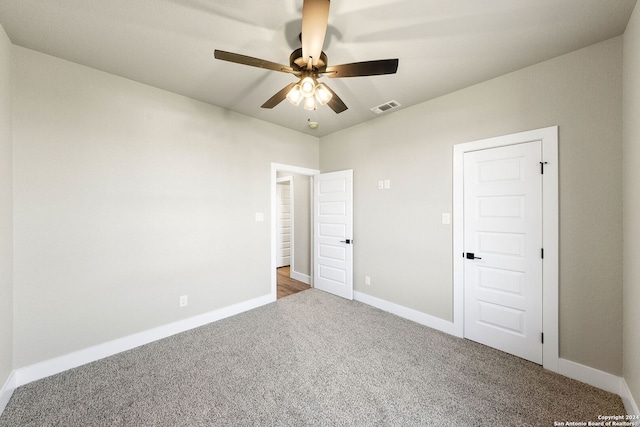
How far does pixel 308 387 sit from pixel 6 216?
266cm

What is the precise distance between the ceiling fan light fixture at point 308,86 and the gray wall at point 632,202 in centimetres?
208

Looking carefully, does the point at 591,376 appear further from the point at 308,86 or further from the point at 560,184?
the point at 308,86

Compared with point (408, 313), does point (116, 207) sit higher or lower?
higher

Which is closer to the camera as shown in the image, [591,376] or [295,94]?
[295,94]

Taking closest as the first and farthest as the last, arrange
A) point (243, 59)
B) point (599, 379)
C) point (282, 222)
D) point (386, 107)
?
point (243, 59) < point (599, 379) < point (386, 107) < point (282, 222)

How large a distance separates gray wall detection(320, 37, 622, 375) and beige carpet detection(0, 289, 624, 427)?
523 millimetres

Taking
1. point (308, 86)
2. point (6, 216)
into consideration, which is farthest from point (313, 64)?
point (6, 216)

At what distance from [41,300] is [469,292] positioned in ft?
13.3

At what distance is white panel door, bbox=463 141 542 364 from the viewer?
84.6 inches

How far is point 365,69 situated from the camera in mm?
1503

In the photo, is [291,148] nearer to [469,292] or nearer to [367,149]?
[367,149]

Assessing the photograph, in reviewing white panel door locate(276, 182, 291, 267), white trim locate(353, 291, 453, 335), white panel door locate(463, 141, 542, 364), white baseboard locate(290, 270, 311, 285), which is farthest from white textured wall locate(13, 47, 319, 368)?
white panel door locate(463, 141, 542, 364)

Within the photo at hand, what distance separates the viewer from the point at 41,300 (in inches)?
78.0

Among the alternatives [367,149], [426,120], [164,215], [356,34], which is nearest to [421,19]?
[356,34]
